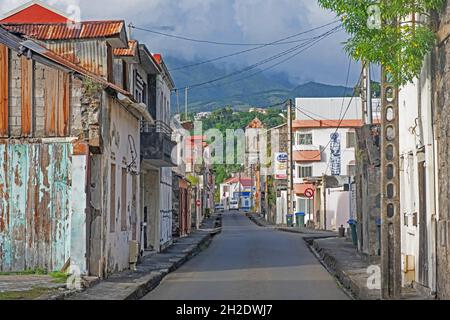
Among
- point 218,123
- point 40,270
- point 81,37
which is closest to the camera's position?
point 40,270

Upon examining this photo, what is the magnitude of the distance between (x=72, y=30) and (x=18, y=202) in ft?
14.1

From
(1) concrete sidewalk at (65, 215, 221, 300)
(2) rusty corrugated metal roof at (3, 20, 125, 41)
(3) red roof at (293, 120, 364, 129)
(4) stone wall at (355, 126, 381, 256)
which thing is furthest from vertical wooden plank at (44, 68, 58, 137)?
(3) red roof at (293, 120, 364, 129)

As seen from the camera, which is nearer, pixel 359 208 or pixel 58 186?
pixel 58 186

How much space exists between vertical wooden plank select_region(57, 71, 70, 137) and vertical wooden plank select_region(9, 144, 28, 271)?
2.98 feet

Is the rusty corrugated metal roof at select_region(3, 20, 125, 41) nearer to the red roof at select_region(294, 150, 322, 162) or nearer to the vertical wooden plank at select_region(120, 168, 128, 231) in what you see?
the vertical wooden plank at select_region(120, 168, 128, 231)

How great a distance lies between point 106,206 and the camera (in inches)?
768

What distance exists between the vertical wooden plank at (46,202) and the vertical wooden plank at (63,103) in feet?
1.60

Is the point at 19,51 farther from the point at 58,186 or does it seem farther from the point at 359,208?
the point at 359,208

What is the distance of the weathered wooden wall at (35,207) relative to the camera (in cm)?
1859
